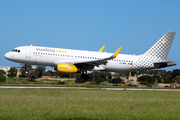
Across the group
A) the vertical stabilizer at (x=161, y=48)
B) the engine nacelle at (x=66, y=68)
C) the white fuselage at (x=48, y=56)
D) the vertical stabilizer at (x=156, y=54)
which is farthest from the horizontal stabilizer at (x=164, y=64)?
the engine nacelle at (x=66, y=68)

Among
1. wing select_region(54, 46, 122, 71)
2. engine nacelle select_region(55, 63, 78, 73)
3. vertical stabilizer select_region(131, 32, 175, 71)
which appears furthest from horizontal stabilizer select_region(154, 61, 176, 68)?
engine nacelle select_region(55, 63, 78, 73)

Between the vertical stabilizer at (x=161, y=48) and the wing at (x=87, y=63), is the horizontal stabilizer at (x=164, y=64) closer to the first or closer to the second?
the vertical stabilizer at (x=161, y=48)

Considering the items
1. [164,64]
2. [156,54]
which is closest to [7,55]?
[156,54]

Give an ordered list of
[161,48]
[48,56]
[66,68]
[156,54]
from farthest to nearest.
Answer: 1. [161,48]
2. [156,54]
3. [48,56]
4. [66,68]

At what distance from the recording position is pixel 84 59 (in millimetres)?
38844

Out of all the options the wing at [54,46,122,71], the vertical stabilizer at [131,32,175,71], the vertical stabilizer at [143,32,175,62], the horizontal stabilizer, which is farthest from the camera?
the vertical stabilizer at [143,32,175,62]

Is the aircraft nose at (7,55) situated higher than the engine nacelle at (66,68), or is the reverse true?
the aircraft nose at (7,55)

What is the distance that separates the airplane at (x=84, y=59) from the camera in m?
37.2

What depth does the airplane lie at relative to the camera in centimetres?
3722

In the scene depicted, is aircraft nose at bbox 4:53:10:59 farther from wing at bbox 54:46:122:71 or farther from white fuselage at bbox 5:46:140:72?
wing at bbox 54:46:122:71

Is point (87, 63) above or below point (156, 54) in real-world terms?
below

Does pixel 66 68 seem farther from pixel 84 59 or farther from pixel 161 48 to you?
pixel 161 48

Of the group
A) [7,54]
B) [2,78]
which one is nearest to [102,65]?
[7,54]

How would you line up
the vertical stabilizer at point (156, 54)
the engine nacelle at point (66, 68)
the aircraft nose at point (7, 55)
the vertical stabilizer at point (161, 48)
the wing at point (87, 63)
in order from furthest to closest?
the vertical stabilizer at point (161, 48)
the vertical stabilizer at point (156, 54)
the aircraft nose at point (7, 55)
the wing at point (87, 63)
the engine nacelle at point (66, 68)
